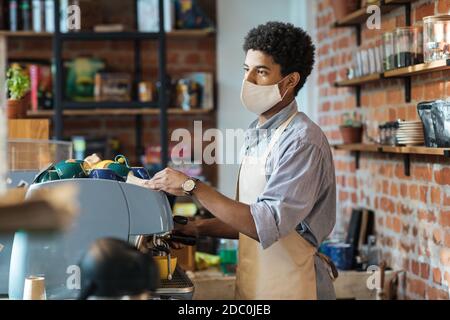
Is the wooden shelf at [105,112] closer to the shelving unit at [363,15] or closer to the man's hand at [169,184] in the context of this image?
the shelving unit at [363,15]

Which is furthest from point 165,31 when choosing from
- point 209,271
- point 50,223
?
point 50,223

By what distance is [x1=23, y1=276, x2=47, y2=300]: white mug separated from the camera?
6.59ft

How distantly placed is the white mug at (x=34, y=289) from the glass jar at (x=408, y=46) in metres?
1.73

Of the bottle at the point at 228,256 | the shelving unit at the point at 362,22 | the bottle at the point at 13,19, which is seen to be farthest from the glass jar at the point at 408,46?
the bottle at the point at 13,19

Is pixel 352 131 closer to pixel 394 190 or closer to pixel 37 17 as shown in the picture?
pixel 394 190

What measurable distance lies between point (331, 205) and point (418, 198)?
3.46 ft

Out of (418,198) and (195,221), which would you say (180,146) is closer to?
(418,198)

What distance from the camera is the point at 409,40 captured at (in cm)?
322

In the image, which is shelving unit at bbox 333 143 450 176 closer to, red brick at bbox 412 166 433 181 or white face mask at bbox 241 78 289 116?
red brick at bbox 412 166 433 181

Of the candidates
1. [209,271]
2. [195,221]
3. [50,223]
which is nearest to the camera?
[50,223]

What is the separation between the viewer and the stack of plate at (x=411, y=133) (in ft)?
10.3

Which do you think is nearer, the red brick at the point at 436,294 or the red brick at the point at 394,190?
the red brick at the point at 436,294

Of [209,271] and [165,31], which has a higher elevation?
[165,31]

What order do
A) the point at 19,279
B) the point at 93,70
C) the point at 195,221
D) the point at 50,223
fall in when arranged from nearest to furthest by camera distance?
the point at 50,223 < the point at 19,279 < the point at 195,221 < the point at 93,70
